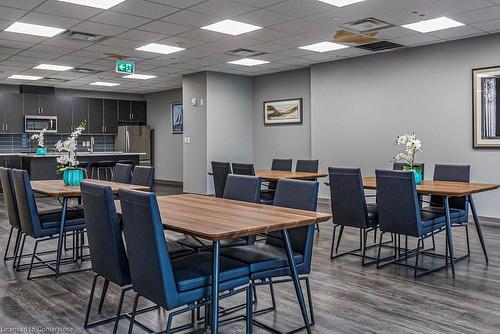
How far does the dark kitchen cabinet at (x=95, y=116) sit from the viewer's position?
12305 millimetres

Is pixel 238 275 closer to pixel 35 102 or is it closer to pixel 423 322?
pixel 423 322

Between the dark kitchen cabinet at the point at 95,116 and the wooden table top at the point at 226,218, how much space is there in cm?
992

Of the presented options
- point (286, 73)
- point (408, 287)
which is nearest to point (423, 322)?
point (408, 287)

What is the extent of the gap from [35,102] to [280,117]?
20.4ft

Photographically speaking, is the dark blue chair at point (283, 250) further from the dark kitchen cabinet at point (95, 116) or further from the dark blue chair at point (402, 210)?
the dark kitchen cabinet at point (95, 116)

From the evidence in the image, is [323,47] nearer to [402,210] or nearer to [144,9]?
[144,9]

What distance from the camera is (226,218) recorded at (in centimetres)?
251

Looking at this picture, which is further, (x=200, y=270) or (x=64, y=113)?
(x=64, y=113)

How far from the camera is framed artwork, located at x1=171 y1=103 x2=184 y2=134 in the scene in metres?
12.0

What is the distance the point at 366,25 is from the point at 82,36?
3757 mm

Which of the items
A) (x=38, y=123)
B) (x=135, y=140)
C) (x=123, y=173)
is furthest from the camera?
(x=135, y=140)

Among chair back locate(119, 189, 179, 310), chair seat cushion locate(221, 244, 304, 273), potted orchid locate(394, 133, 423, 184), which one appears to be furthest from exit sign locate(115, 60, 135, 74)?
chair back locate(119, 189, 179, 310)

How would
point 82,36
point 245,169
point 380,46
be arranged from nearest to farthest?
point 245,169 < point 82,36 < point 380,46

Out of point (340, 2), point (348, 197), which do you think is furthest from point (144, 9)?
point (348, 197)
